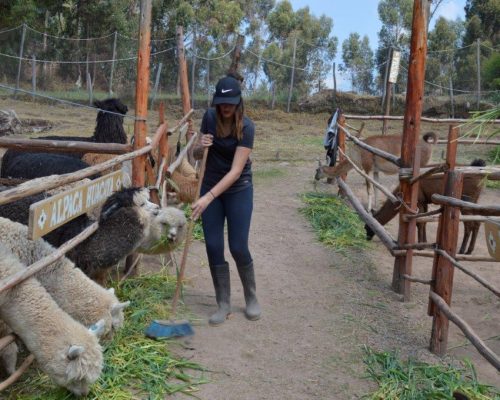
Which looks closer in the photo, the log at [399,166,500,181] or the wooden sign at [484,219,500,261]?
the wooden sign at [484,219,500,261]

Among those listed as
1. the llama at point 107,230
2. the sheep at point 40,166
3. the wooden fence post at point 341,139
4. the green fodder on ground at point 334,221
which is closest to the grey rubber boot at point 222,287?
the llama at point 107,230

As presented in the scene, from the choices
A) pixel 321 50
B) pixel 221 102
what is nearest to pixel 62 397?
pixel 221 102

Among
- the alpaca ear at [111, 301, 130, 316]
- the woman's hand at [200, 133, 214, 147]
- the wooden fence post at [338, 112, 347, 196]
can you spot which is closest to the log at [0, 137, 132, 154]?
the woman's hand at [200, 133, 214, 147]

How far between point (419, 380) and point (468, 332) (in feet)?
1.55

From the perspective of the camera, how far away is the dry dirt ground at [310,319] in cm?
376

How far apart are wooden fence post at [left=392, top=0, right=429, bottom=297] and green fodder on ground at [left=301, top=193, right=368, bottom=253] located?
1.52 m

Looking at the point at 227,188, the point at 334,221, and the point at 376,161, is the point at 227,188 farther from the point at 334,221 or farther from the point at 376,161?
the point at 376,161

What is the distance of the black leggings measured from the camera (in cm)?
438

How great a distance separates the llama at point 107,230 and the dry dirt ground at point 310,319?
842 mm

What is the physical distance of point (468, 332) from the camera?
3.84 metres

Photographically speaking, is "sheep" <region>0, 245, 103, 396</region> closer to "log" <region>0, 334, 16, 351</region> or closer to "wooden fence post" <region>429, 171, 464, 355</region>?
"log" <region>0, 334, 16, 351</region>

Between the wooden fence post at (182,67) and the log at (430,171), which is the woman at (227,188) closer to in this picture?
the log at (430,171)

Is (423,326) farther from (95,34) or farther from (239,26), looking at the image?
(239,26)

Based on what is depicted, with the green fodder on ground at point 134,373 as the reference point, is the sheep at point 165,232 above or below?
above
